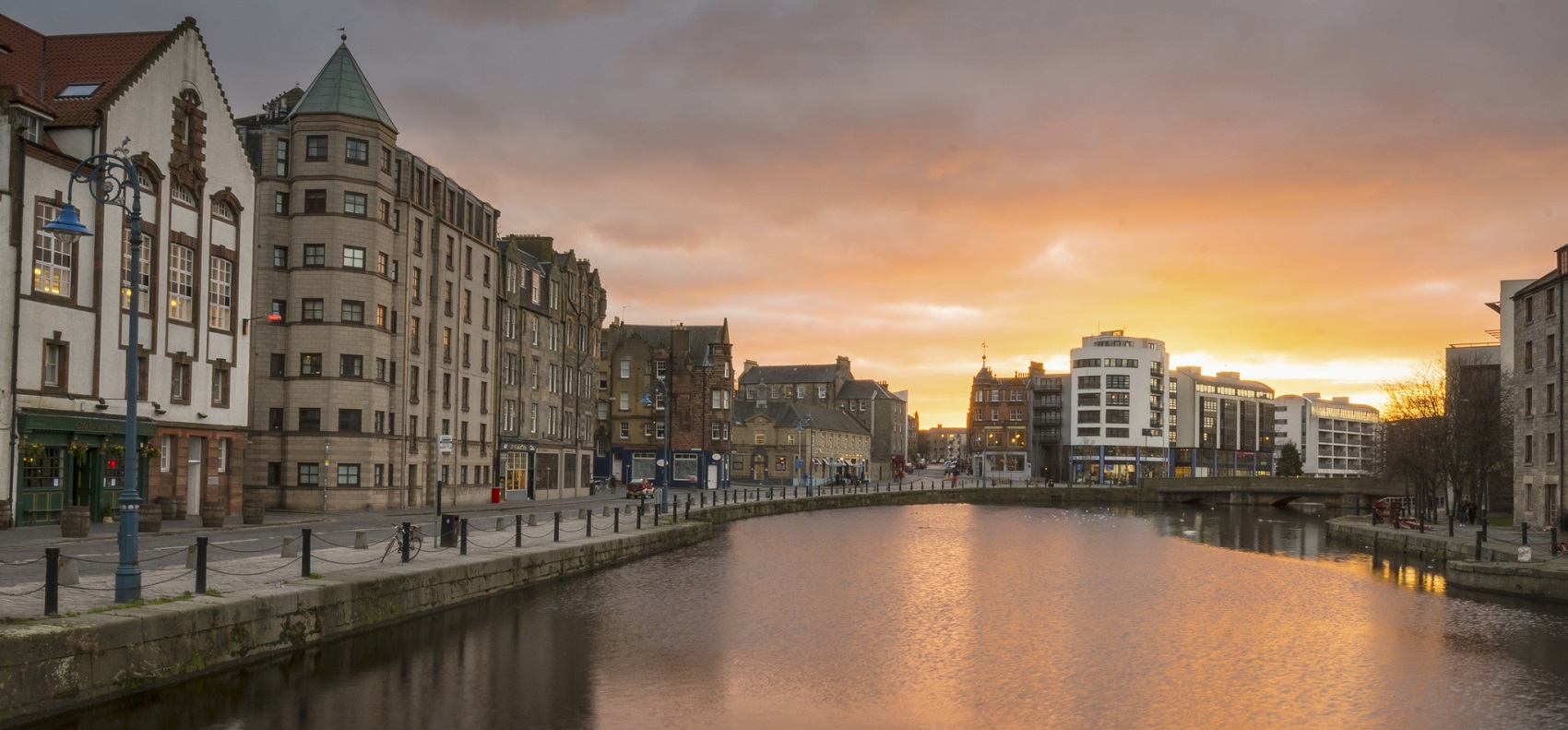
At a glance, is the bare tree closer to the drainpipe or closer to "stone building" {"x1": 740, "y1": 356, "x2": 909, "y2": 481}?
the drainpipe

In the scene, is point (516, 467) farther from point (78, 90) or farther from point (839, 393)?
point (839, 393)

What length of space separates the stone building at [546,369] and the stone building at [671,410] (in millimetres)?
14457

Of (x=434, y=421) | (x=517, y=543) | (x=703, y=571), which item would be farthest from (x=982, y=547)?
(x=434, y=421)

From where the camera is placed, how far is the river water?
19.3 meters

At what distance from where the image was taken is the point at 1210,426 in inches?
7352

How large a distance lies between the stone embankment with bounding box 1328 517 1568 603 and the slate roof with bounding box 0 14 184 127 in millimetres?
48885

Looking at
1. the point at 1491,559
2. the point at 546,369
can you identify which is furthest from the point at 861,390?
the point at 1491,559

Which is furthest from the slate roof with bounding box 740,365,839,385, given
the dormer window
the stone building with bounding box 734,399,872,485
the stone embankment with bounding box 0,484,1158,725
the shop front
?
the stone embankment with bounding box 0,484,1158,725

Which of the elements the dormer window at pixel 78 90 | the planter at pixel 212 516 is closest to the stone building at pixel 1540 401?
the planter at pixel 212 516

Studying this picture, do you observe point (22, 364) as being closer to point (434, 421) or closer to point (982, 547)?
point (434, 421)

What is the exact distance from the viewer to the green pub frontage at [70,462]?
38125 millimetres

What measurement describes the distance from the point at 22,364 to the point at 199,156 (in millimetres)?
12295

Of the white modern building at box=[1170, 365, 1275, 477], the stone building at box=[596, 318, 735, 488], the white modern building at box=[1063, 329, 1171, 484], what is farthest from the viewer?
the white modern building at box=[1170, 365, 1275, 477]

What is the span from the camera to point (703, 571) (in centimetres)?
4125
